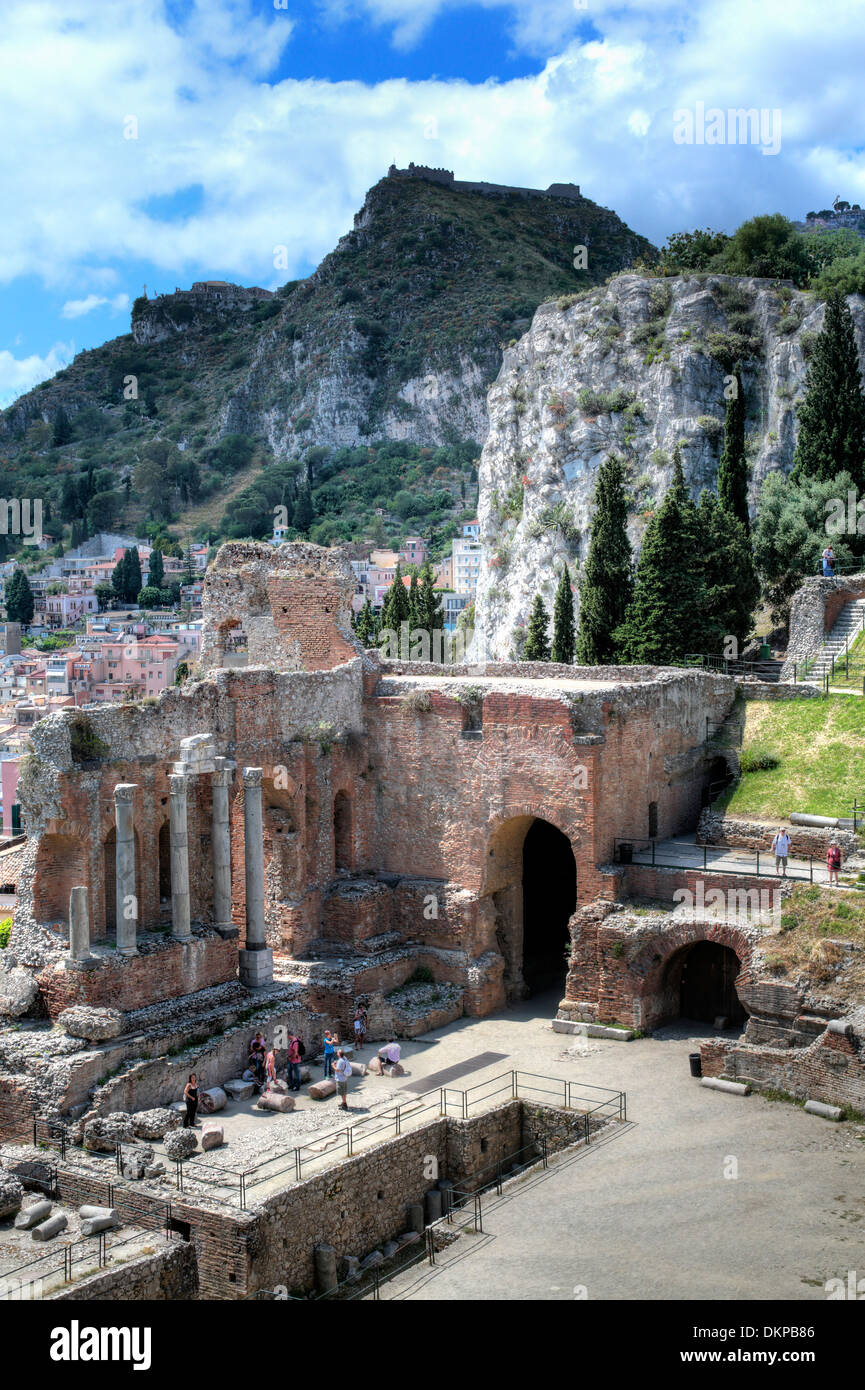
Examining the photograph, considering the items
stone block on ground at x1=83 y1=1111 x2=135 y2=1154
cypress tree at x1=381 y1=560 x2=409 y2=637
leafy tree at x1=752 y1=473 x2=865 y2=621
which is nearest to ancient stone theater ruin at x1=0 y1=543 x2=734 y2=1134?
stone block on ground at x1=83 y1=1111 x2=135 y2=1154

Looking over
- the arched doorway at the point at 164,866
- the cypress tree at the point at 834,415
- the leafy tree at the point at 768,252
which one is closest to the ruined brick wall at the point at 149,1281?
the arched doorway at the point at 164,866

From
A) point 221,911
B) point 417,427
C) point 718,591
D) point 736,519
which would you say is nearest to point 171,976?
point 221,911

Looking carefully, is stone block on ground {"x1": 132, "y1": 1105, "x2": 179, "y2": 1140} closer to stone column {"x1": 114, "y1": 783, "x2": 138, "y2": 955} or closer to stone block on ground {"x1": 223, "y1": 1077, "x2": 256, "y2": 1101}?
stone block on ground {"x1": 223, "y1": 1077, "x2": 256, "y2": 1101}

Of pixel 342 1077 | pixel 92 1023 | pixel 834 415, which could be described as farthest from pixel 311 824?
pixel 834 415

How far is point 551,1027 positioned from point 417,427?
501 feet

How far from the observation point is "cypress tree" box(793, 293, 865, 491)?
47312mm

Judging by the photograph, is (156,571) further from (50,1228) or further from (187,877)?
(50,1228)

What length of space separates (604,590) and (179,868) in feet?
77.4

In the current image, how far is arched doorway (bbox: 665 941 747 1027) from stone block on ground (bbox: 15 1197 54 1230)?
13.4 metres

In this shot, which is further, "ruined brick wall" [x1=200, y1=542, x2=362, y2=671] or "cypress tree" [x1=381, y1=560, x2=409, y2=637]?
"cypress tree" [x1=381, y1=560, x2=409, y2=637]

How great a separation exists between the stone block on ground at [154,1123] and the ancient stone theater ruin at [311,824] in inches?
26.2

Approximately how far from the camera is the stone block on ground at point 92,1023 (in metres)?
22.4

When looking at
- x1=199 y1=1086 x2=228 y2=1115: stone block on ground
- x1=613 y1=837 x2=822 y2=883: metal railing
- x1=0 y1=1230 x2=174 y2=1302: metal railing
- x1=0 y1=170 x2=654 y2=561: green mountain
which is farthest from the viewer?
x1=0 y1=170 x2=654 y2=561: green mountain
